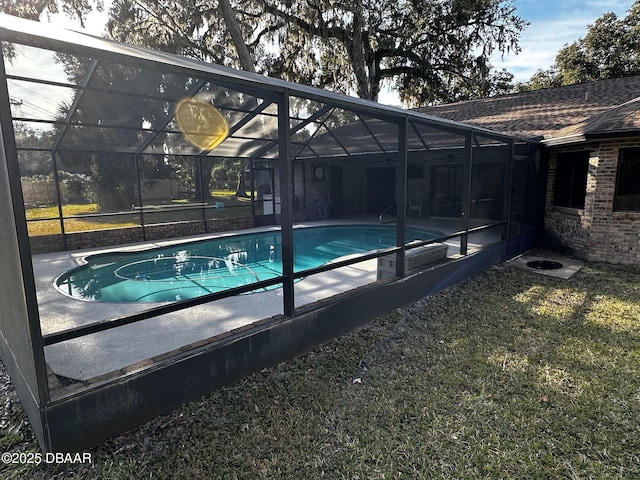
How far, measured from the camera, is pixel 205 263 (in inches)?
322

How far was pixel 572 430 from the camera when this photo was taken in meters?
2.64

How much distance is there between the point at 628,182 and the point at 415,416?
7.24 metres

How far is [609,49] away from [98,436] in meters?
26.7

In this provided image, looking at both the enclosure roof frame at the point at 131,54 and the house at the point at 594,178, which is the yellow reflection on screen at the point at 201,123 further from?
the house at the point at 594,178

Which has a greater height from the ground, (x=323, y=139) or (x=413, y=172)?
(x=323, y=139)

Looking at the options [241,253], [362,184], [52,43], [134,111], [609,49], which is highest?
[609,49]

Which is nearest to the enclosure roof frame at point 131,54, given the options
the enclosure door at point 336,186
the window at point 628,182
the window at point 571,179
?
the window at point 628,182

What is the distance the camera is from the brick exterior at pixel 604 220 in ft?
23.4

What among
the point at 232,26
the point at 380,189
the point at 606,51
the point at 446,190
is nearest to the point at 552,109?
the point at 446,190

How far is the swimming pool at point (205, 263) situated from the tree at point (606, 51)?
17465 mm

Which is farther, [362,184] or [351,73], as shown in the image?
[351,73]

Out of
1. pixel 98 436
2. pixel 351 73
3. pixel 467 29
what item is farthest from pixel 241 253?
pixel 467 29

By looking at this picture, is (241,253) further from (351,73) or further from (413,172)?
(351,73)

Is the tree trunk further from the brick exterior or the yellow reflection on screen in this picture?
the brick exterior
